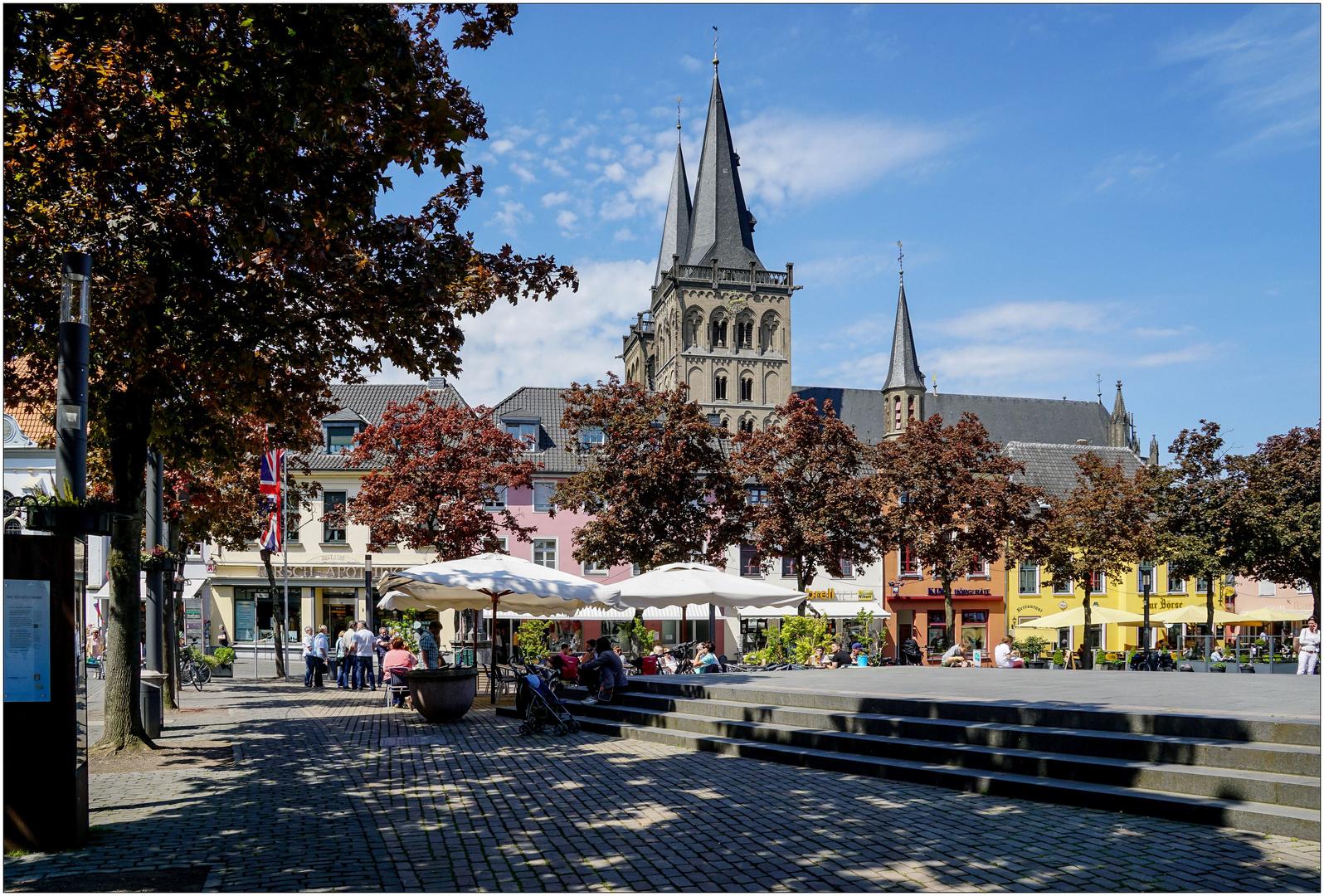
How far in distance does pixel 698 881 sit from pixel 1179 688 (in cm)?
878

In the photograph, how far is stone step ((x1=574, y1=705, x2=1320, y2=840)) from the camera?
7.40 meters

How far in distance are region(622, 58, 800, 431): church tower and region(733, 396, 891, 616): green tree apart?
38867 mm

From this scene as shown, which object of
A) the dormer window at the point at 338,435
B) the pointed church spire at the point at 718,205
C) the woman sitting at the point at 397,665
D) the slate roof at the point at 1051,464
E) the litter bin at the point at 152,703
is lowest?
the woman sitting at the point at 397,665

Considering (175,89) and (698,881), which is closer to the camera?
(698,881)

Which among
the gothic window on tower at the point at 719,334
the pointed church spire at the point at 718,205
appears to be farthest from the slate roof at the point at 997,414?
the pointed church spire at the point at 718,205

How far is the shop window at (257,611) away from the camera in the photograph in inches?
1799

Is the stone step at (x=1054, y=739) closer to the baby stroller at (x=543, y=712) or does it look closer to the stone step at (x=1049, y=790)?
the stone step at (x=1049, y=790)

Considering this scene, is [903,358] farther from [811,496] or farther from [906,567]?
[811,496]

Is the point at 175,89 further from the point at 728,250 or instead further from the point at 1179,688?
the point at 728,250

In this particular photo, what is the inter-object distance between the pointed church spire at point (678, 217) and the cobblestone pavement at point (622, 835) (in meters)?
73.0

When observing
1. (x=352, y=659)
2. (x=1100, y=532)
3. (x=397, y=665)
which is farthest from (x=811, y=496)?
(x=397, y=665)

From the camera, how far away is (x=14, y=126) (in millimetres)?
9836

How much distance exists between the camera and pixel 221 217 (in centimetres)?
1112

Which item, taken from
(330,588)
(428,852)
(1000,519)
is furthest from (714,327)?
(428,852)
